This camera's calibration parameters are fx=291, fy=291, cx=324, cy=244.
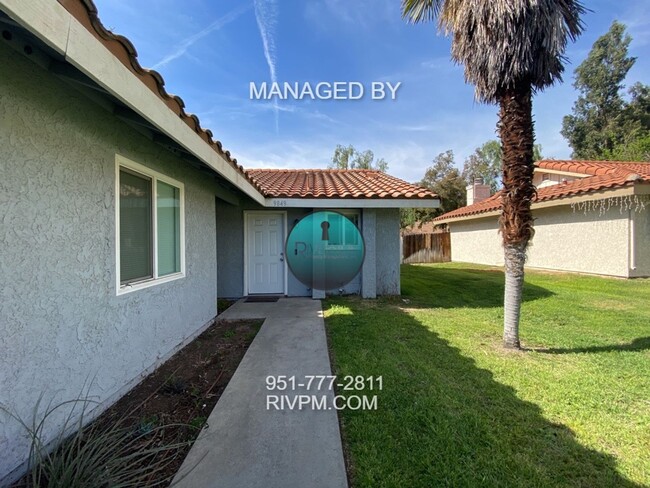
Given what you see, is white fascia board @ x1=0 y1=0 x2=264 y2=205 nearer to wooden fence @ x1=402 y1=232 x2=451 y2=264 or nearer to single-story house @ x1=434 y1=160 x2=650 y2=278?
single-story house @ x1=434 y1=160 x2=650 y2=278

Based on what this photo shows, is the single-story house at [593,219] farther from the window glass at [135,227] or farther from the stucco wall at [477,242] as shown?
the window glass at [135,227]

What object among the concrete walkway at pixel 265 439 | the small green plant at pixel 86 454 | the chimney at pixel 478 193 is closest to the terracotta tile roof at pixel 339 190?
the concrete walkway at pixel 265 439

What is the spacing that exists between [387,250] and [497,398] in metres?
6.00

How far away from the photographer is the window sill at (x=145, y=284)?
12.0 ft

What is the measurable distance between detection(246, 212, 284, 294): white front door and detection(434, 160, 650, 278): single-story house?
7.86 metres

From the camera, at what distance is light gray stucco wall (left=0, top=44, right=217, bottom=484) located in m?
2.29

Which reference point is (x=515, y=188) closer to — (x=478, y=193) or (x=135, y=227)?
(x=135, y=227)

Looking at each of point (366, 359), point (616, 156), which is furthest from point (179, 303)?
point (616, 156)

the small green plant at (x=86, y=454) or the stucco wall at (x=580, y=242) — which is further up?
the stucco wall at (x=580, y=242)

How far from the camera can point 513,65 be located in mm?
4602

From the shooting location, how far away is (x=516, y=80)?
480cm

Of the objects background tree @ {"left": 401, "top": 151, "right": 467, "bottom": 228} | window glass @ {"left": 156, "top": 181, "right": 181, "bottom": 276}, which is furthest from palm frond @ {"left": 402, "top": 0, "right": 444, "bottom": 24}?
background tree @ {"left": 401, "top": 151, "right": 467, "bottom": 228}

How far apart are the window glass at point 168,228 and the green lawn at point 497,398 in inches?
126

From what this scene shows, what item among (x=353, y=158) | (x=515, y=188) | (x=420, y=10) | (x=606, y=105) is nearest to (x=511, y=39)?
(x=420, y=10)
